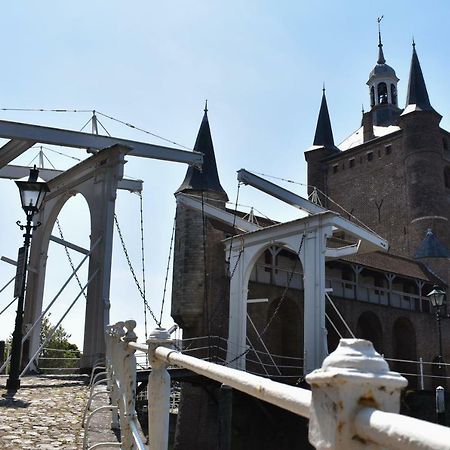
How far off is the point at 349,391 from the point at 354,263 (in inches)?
1042

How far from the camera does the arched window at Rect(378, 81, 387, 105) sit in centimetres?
4188

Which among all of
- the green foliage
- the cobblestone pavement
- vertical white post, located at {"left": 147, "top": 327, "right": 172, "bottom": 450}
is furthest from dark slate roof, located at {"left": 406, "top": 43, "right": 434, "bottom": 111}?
vertical white post, located at {"left": 147, "top": 327, "right": 172, "bottom": 450}

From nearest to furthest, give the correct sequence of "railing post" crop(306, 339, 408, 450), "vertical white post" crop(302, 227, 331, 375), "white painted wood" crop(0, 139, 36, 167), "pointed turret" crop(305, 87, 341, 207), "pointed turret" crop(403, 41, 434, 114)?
"railing post" crop(306, 339, 408, 450) → "white painted wood" crop(0, 139, 36, 167) → "vertical white post" crop(302, 227, 331, 375) → "pointed turret" crop(403, 41, 434, 114) → "pointed turret" crop(305, 87, 341, 207)

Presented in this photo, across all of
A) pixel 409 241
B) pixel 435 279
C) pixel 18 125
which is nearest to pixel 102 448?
pixel 18 125

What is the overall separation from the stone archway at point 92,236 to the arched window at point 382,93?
33.0 meters

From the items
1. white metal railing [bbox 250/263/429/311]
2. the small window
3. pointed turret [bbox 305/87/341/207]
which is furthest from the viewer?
the small window

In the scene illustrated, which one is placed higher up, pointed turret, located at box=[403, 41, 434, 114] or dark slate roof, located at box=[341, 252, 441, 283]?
pointed turret, located at box=[403, 41, 434, 114]

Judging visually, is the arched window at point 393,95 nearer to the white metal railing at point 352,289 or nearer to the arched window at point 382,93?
the arched window at point 382,93

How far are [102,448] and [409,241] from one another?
32.9 m

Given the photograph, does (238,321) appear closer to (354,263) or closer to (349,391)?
(354,263)

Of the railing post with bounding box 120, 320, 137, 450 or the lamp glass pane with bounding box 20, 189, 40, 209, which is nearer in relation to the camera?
the railing post with bounding box 120, 320, 137, 450

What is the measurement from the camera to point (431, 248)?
108ft

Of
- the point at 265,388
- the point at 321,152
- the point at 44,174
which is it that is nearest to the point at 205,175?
the point at 44,174

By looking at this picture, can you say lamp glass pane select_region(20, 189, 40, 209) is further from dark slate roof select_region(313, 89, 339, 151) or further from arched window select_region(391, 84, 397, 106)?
arched window select_region(391, 84, 397, 106)
